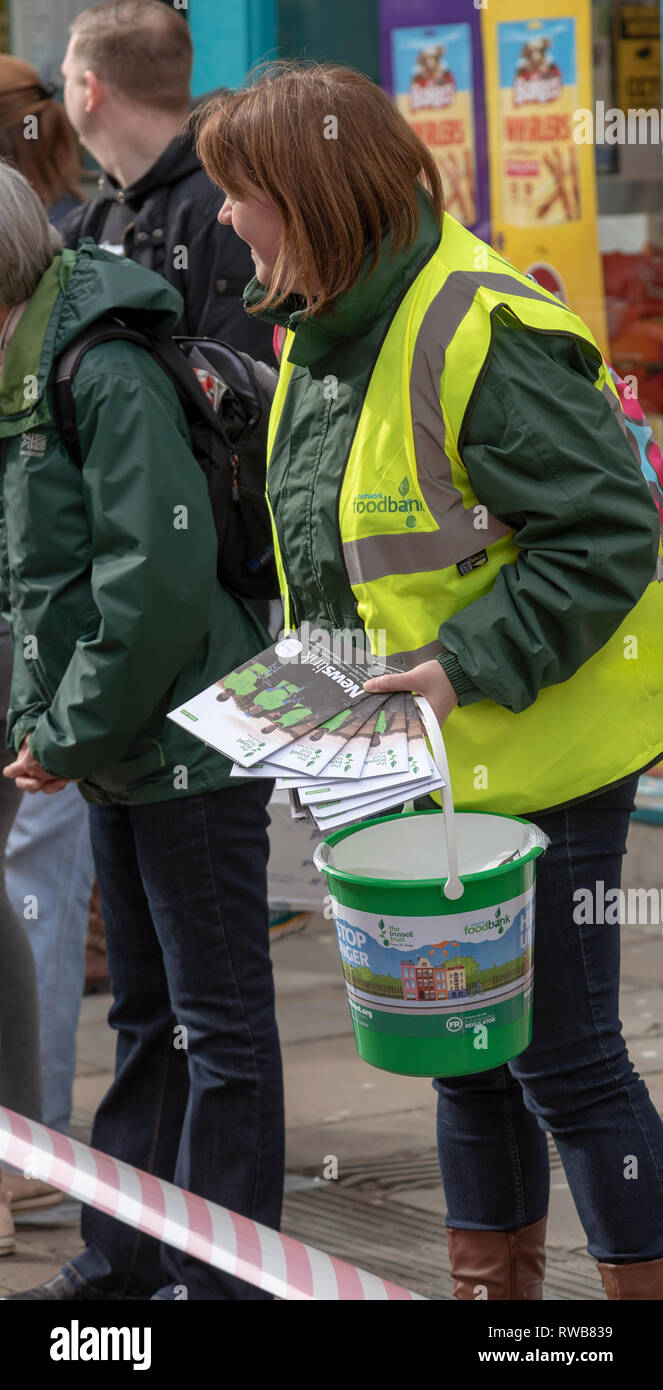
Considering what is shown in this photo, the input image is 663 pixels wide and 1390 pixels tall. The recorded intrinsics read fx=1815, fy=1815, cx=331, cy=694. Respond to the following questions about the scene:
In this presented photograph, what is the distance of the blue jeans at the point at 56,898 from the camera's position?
14.6 ft

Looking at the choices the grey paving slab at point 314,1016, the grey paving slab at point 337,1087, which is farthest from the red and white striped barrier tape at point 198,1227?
the grey paving slab at point 314,1016

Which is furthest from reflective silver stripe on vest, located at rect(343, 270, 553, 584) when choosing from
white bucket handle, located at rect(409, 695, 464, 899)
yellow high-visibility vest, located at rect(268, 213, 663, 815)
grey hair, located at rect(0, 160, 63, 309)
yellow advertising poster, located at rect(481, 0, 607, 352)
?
yellow advertising poster, located at rect(481, 0, 607, 352)

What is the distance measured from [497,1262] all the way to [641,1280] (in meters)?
0.32

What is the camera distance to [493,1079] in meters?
2.99

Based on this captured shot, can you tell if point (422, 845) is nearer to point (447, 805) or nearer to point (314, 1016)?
point (447, 805)

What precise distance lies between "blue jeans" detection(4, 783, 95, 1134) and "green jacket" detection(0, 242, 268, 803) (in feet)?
4.27

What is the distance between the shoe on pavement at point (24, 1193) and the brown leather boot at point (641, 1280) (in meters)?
1.86

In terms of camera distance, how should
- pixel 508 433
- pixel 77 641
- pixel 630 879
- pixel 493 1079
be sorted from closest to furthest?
pixel 508 433 < pixel 493 1079 < pixel 77 641 < pixel 630 879

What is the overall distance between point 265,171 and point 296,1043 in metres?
3.34

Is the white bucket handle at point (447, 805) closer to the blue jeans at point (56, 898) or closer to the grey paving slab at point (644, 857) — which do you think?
the blue jeans at point (56, 898)

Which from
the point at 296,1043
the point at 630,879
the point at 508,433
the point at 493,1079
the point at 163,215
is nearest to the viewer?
the point at 508,433

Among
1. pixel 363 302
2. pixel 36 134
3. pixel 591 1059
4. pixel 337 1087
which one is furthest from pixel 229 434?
pixel 337 1087
